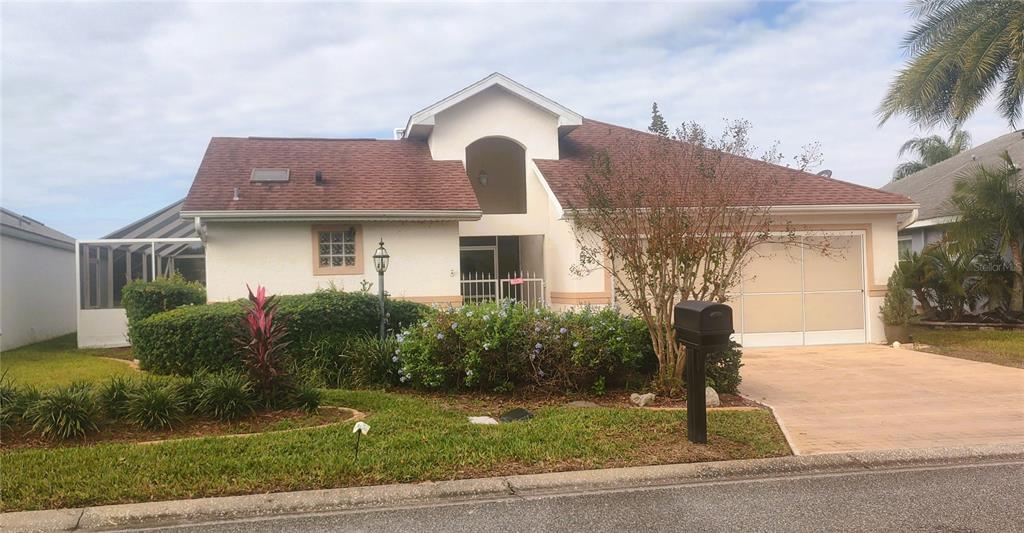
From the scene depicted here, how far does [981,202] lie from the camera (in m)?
15.4

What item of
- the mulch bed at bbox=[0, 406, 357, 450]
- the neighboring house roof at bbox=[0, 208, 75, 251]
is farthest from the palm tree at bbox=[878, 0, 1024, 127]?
the neighboring house roof at bbox=[0, 208, 75, 251]

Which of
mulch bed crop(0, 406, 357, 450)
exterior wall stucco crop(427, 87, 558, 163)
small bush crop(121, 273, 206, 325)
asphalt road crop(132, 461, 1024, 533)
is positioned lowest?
asphalt road crop(132, 461, 1024, 533)

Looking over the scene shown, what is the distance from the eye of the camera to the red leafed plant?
774cm

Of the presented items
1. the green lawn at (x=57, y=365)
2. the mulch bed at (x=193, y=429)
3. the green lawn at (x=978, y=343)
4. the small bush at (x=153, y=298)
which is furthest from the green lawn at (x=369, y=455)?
the green lawn at (x=978, y=343)

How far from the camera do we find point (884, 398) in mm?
9016

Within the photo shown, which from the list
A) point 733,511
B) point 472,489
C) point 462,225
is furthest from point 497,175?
point 733,511

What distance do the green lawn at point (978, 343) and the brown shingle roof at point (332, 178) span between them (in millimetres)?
9169

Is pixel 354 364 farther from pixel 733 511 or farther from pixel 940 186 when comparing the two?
pixel 940 186

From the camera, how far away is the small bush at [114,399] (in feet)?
23.5

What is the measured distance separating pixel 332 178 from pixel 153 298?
160 inches

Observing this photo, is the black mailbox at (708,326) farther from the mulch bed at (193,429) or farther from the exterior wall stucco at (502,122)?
the exterior wall stucco at (502,122)

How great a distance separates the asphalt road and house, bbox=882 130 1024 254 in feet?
42.4

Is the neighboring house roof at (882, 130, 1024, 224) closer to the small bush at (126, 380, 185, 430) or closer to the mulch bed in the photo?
the mulch bed

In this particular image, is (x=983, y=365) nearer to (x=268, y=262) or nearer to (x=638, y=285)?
(x=638, y=285)
